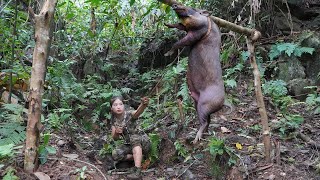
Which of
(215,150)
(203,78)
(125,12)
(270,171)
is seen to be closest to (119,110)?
(215,150)

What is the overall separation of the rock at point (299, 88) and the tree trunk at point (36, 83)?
202 inches

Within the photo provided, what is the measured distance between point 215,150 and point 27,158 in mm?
2272

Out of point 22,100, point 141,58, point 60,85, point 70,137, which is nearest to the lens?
point 70,137

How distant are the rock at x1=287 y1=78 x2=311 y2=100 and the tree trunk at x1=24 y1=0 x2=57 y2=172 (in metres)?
5.13

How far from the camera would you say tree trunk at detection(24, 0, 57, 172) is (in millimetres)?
3414

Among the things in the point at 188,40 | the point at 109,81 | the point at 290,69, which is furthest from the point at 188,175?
the point at 109,81

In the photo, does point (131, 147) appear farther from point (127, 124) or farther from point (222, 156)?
point (222, 156)

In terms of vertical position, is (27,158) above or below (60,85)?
below

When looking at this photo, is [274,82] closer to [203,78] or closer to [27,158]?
[203,78]

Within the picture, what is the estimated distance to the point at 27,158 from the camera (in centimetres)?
344

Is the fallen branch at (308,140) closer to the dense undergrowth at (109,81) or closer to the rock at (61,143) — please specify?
the dense undergrowth at (109,81)

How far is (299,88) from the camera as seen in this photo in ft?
22.6

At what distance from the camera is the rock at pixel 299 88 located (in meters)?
6.82

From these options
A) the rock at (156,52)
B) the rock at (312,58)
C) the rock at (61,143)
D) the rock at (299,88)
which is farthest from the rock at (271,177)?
the rock at (156,52)
